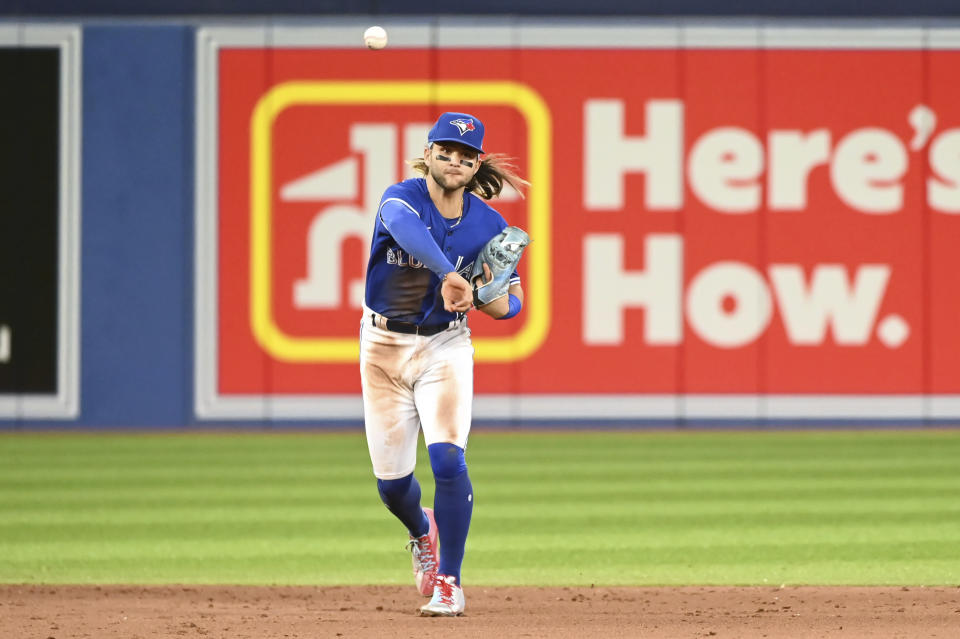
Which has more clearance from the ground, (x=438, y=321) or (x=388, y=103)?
(x=388, y=103)

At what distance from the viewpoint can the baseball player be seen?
268 inches

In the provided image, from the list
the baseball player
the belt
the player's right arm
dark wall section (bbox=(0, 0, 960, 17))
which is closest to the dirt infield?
the baseball player

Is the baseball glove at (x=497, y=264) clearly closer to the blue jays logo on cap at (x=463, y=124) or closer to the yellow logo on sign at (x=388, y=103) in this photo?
the blue jays logo on cap at (x=463, y=124)

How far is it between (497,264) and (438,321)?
0.37 m

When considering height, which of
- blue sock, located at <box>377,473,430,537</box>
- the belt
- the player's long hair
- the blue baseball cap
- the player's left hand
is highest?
the blue baseball cap

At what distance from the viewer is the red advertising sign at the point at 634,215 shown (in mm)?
17953

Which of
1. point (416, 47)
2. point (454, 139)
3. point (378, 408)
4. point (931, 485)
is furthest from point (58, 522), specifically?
point (416, 47)

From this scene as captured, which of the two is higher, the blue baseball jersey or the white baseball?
the white baseball

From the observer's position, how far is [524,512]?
1089cm

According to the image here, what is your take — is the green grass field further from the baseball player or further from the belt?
the belt

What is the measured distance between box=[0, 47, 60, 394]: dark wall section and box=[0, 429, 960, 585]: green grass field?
1.41m

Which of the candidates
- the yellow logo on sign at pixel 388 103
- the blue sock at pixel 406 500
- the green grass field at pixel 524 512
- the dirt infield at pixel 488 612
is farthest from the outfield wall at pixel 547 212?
the blue sock at pixel 406 500

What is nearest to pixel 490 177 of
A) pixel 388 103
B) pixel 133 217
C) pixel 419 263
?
pixel 419 263

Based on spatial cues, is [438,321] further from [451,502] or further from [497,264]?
[451,502]
